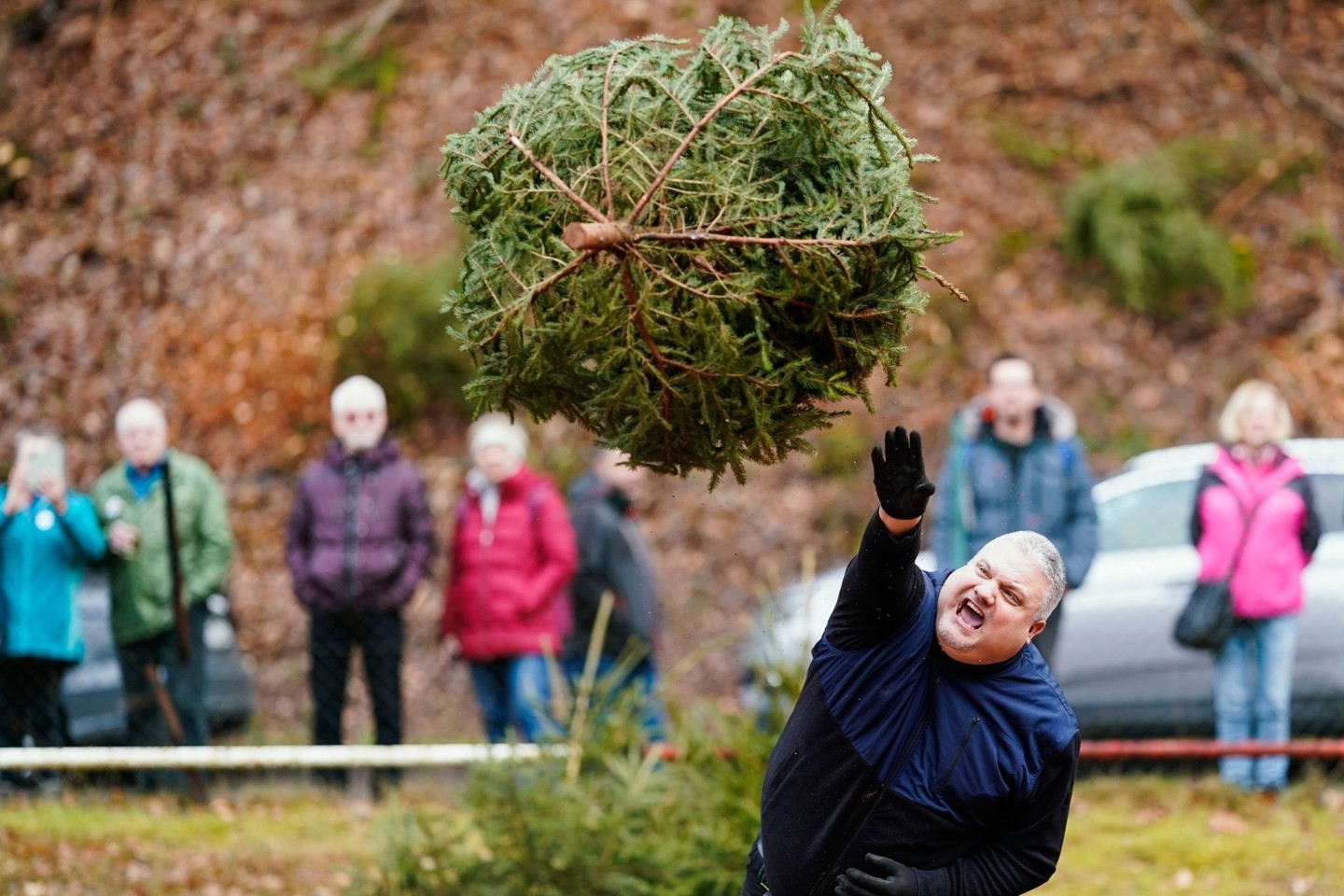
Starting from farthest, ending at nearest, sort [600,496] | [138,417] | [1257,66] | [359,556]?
[1257,66] < [600,496] < [359,556] < [138,417]

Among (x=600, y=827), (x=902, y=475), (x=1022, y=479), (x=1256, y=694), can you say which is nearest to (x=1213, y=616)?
(x=1256, y=694)

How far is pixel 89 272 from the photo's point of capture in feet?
42.4

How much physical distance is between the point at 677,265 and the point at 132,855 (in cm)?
473

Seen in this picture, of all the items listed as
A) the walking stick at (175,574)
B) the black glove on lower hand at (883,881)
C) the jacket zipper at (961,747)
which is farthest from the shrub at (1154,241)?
the black glove on lower hand at (883,881)

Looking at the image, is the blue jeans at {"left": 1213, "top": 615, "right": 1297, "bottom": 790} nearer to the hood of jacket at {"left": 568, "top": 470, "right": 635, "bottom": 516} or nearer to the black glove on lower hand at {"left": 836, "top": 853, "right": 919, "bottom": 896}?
the hood of jacket at {"left": 568, "top": 470, "right": 635, "bottom": 516}

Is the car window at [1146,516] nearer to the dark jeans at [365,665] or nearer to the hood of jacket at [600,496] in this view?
the hood of jacket at [600,496]

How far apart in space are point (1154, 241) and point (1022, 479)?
20.8 ft

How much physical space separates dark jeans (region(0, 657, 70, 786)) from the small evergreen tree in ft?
15.7

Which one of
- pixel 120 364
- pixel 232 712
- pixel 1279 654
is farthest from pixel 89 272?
pixel 1279 654

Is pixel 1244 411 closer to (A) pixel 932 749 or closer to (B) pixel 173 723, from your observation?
(A) pixel 932 749

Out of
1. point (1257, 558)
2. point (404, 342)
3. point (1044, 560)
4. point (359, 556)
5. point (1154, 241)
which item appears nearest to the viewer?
point (1044, 560)

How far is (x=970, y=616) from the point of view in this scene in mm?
3486

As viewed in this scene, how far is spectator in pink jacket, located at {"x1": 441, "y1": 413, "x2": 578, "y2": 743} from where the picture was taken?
7594mm

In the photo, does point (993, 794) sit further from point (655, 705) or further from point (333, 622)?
point (333, 622)
